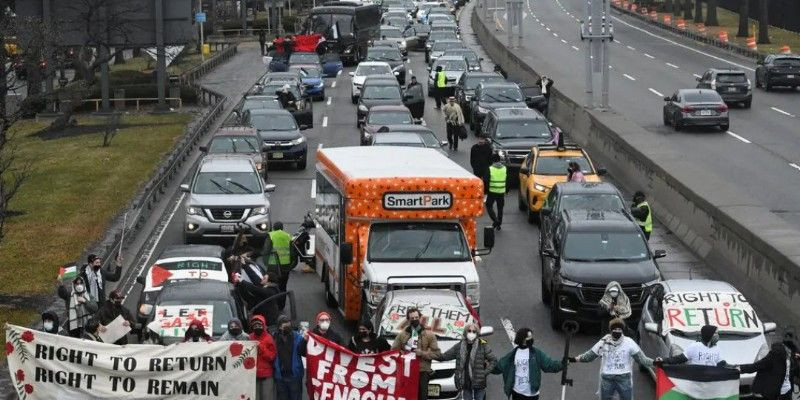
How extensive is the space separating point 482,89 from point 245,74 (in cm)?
2900

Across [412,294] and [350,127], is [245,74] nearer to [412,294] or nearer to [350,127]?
[350,127]

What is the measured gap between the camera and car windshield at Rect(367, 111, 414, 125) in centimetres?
4325

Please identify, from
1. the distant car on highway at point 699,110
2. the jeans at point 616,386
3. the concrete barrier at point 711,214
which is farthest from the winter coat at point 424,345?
the distant car on highway at point 699,110

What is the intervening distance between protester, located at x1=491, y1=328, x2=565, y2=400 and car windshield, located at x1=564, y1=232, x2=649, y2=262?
7.02 metres

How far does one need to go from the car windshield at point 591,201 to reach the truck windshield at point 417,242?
6.01m

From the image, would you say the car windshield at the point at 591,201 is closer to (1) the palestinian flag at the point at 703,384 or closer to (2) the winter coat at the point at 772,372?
(2) the winter coat at the point at 772,372

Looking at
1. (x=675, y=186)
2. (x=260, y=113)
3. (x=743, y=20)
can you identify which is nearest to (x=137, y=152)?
(x=260, y=113)

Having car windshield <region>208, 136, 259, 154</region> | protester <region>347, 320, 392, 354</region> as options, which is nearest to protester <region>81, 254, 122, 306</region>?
protester <region>347, 320, 392, 354</region>

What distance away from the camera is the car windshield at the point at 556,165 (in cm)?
3369

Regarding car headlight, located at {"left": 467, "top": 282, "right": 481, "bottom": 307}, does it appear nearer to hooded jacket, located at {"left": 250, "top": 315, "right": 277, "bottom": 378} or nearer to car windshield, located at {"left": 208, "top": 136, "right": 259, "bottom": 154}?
hooded jacket, located at {"left": 250, "top": 315, "right": 277, "bottom": 378}

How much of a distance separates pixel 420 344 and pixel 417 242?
4894mm

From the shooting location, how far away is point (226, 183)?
32.3 m

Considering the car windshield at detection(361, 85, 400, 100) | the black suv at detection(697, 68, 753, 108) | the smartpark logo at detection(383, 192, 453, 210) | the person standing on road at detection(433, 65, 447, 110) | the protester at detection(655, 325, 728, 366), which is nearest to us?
the protester at detection(655, 325, 728, 366)

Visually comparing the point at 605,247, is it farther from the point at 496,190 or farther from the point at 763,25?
the point at 763,25
